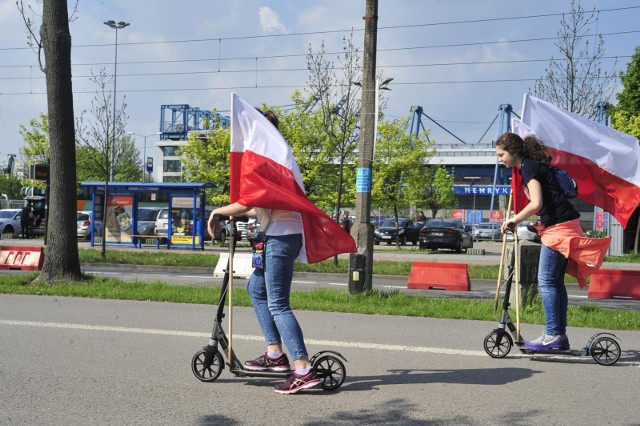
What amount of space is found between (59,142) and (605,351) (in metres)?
9.21

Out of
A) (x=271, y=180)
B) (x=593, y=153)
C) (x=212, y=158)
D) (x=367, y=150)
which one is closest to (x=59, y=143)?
(x=367, y=150)

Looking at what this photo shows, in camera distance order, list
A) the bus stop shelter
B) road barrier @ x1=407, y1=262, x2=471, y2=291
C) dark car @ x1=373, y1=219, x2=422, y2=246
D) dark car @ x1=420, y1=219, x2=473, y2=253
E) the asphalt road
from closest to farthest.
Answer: the asphalt road
road barrier @ x1=407, y1=262, x2=471, y2=291
the bus stop shelter
dark car @ x1=420, y1=219, x2=473, y2=253
dark car @ x1=373, y1=219, x2=422, y2=246

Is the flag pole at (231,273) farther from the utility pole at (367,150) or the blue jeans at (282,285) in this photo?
the utility pole at (367,150)

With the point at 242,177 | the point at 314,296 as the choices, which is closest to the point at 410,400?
the point at 242,177

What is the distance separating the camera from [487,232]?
57812mm

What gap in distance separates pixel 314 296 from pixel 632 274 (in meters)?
6.96

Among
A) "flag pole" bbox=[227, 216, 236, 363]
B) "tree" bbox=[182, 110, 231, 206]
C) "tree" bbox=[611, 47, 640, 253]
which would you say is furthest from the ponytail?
"tree" bbox=[611, 47, 640, 253]

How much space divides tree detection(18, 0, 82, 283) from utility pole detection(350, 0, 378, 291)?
4.81 meters

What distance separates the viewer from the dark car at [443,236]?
1293 inches

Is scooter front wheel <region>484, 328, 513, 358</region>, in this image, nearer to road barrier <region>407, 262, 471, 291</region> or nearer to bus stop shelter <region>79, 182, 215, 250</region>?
road barrier <region>407, 262, 471, 291</region>

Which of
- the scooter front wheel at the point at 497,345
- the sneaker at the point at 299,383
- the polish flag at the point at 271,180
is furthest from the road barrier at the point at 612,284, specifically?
the sneaker at the point at 299,383

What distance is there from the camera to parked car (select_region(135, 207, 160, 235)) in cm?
3084

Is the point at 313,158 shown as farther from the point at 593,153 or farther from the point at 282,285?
the point at 282,285

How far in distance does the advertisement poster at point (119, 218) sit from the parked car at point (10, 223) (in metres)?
13.9
